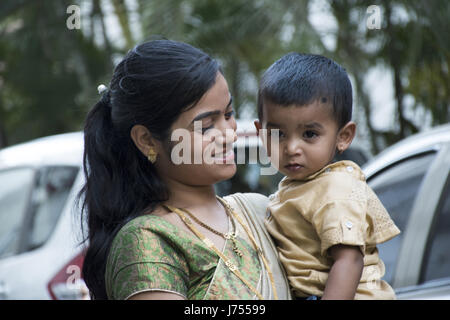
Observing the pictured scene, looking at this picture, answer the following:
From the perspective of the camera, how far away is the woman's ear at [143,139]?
1774 mm

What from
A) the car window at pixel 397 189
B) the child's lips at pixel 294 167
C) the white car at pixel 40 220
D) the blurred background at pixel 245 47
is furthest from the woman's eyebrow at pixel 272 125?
the blurred background at pixel 245 47

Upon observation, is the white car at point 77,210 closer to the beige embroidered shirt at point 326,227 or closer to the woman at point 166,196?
the woman at point 166,196

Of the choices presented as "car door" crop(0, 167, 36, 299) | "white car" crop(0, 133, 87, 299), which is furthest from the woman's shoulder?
"car door" crop(0, 167, 36, 299)

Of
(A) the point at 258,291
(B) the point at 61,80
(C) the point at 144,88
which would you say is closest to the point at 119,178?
(C) the point at 144,88

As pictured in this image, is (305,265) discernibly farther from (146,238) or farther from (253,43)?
(253,43)

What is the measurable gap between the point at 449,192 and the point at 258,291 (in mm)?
1367

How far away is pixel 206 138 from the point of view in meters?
1.67

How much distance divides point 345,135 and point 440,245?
111 centimetres

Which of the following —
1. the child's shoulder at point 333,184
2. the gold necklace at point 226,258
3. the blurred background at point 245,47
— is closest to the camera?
the gold necklace at point 226,258

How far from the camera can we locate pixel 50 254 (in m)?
4.03

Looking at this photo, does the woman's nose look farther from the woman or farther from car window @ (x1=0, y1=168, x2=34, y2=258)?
car window @ (x1=0, y1=168, x2=34, y2=258)

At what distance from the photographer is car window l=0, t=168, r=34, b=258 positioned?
461 centimetres

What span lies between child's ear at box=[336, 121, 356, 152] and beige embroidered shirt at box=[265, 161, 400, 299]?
0.07m

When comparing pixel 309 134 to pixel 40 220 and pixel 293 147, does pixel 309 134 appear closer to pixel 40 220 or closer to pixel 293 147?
pixel 293 147
